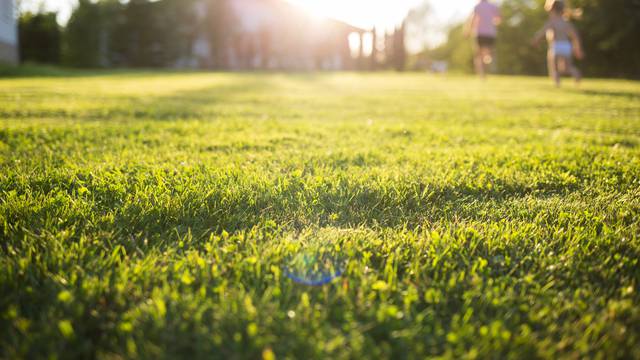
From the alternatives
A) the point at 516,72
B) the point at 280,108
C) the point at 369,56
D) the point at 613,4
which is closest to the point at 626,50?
the point at 613,4

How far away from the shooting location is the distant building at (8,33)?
2038 cm

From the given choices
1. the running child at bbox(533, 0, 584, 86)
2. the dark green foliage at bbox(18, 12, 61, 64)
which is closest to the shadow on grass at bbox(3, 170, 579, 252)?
the running child at bbox(533, 0, 584, 86)

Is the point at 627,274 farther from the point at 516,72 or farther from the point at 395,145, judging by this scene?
the point at 516,72

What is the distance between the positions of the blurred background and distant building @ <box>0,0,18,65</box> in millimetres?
62

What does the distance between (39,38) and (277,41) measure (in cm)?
1857

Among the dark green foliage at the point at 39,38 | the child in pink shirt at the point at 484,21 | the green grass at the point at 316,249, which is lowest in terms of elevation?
Result: the green grass at the point at 316,249

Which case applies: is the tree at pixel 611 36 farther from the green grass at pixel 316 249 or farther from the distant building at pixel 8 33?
the distant building at pixel 8 33

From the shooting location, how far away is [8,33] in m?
21.2

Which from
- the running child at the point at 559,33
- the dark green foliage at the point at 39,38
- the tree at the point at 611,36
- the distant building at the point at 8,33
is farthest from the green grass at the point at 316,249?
the dark green foliage at the point at 39,38

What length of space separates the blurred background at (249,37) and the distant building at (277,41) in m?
0.09

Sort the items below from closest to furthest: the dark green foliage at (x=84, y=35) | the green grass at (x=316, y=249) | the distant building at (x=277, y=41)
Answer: the green grass at (x=316, y=249) < the dark green foliage at (x=84, y=35) < the distant building at (x=277, y=41)

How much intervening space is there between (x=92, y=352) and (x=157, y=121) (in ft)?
13.9

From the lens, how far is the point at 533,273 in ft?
5.30

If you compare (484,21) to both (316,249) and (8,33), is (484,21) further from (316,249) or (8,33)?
(8,33)
